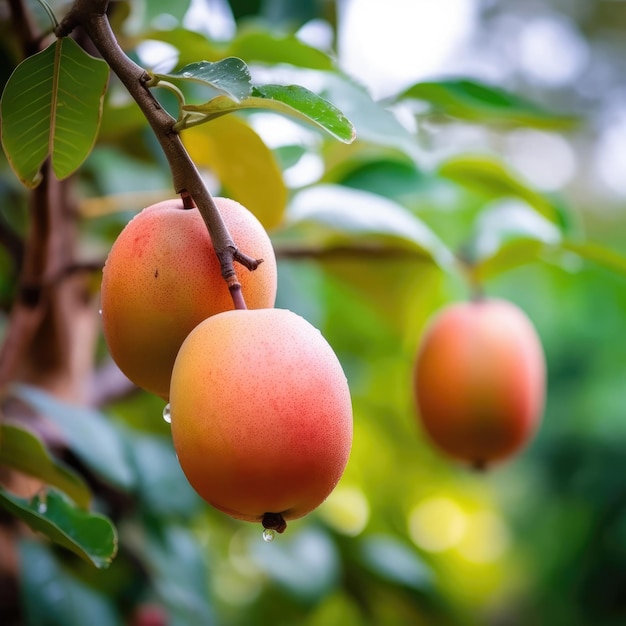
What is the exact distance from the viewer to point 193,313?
11.8 inches

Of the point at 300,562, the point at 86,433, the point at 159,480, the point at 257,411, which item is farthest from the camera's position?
the point at 300,562

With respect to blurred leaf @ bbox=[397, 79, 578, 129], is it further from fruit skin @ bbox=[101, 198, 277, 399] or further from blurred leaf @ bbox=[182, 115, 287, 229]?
fruit skin @ bbox=[101, 198, 277, 399]

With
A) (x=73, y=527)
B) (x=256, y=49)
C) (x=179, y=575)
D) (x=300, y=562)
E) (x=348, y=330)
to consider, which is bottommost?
(x=73, y=527)

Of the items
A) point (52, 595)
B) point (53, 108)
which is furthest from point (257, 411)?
point (52, 595)

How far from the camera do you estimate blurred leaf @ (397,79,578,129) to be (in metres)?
0.60

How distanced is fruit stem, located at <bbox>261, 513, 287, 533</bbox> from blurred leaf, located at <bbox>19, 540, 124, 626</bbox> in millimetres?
360

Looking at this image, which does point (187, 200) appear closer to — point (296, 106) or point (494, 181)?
point (296, 106)

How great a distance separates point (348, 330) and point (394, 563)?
0.30 meters

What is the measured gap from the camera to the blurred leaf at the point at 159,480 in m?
0.62

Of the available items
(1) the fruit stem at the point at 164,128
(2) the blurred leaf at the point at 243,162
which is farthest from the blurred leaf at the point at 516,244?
(1) the fruit stem at the point at 164,128

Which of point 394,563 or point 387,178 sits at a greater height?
point 387,178

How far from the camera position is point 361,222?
55 cm

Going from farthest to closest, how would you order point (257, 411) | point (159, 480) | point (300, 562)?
point (300, 562) < point (159, 480) < point (257, 411)

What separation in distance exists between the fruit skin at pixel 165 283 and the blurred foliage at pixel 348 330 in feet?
0.31
